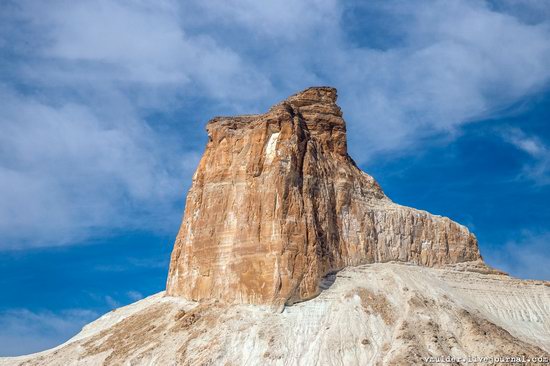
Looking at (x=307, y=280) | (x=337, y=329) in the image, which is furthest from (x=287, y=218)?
(x=337, y=329)

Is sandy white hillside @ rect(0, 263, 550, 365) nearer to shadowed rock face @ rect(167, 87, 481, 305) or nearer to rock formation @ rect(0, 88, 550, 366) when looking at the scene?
rock formation @ rect(0, 88, 550, 366)

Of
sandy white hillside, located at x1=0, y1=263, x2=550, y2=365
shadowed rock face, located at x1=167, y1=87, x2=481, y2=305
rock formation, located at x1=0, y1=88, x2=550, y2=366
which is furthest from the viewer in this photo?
shadowed rock face, located at x1=167, y1=87, x2=481, y2=305

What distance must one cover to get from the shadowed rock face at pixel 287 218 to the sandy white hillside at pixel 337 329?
207cm

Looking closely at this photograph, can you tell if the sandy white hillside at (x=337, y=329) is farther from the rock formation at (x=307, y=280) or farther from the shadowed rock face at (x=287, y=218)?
the shadowed rock face at (x=287, y=218)

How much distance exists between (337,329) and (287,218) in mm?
11572

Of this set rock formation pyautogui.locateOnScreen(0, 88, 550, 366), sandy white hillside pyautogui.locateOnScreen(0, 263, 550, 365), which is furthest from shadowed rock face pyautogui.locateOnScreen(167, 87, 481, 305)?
sandy white hillside pyautogui.locateOnScreen(0, 263, 550, 365)

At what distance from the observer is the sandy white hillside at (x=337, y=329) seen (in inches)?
2518

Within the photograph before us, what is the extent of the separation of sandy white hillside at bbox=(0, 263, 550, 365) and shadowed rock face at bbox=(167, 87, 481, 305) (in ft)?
6.80

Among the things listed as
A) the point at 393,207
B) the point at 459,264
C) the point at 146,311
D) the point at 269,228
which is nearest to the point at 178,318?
the point at 146,311

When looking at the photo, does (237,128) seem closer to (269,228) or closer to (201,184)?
(201,184)

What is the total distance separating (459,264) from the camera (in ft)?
281

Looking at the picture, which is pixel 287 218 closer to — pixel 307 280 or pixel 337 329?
pixel 307 280

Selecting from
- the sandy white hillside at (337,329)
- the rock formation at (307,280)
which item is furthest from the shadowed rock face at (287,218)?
the sandy white hillside at (337,329)

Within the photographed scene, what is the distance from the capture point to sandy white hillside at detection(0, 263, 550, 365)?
6397 cm
